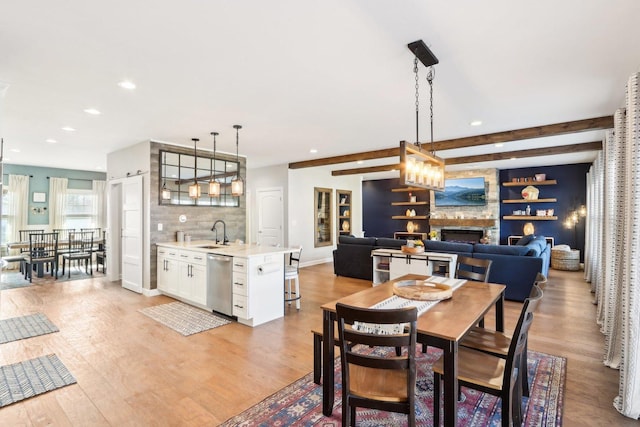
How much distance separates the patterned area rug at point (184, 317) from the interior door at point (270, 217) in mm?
3618

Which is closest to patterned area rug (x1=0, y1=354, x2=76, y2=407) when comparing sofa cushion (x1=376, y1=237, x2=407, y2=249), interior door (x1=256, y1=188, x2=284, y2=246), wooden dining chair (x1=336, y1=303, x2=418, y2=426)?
wooden dining chair (x1=336, y1=303, x2=418, y2=426)

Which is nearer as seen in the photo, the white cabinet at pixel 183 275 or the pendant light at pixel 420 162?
the pendant light at pixel 420 162

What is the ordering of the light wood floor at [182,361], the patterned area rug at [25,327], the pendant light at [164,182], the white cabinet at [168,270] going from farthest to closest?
the pendant light at [164,182] < the white cabinet at [168,270] < the patterned area rug at [25,327] < the light wood floor at [182,361]

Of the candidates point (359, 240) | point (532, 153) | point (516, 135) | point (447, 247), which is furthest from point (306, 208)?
point (532, 153)

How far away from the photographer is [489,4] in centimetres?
197

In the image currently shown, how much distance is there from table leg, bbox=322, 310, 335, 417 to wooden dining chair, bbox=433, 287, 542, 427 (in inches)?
26.1

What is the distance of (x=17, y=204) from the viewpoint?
8.09m

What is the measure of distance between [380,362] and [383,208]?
9.83 metres

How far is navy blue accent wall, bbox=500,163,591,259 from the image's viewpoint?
8.25 meters

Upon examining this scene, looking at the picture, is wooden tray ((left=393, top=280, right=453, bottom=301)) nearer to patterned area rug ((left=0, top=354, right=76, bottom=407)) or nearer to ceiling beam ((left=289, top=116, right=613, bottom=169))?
patterned area rug ((left=0, top=354, right=76, bottom=407))

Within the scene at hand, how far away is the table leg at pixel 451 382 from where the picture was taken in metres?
1.72

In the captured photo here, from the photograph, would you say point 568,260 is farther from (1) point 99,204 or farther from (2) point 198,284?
(1) point 99,204

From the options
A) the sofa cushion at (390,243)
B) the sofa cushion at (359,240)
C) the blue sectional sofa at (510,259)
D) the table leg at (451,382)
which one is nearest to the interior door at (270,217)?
the sofa cushion at (359,240)

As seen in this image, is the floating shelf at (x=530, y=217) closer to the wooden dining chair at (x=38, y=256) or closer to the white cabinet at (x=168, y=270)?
the white cabinet at (x=168, y=270)
